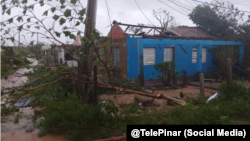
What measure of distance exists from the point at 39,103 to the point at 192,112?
5012mm

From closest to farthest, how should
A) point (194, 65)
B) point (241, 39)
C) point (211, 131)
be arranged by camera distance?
point (211, 131) < point (194, 65) < point (241, 39)

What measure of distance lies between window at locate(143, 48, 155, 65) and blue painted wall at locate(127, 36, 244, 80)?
224 mm

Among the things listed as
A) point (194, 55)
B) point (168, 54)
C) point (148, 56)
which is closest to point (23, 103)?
point (148, 56)

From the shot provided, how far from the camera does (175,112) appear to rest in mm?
5586

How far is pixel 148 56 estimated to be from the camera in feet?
42.7

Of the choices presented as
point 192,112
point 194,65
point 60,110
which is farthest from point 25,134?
point 194,65

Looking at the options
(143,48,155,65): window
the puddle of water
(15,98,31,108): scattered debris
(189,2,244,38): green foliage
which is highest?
(189,2,244,38): green foliage

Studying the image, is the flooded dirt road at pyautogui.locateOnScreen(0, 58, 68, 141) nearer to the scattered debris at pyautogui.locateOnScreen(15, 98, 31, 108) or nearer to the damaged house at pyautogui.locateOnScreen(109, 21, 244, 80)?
the scattered debris at pyautogui.locateOnScreen(15, 98, 31, 108)

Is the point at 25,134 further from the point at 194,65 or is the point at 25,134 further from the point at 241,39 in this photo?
the point at 241,39

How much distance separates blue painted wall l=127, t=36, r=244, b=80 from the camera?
1217cm

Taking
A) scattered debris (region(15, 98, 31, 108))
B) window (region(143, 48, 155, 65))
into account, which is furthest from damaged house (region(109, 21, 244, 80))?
scattered debris (region(15, 98, 31, 108))

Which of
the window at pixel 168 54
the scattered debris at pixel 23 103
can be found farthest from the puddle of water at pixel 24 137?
the window at pixel 168 54

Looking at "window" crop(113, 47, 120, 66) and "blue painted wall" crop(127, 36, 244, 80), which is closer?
"blue painted wall" crop(127, 36, 244, 80)

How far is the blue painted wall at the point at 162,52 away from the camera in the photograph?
12172mm
